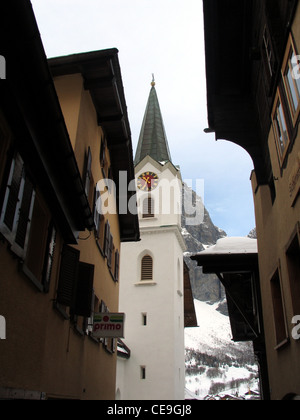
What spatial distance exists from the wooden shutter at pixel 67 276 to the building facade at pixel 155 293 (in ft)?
70.9

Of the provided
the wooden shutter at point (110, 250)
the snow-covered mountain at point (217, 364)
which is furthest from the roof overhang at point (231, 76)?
the snow-covered mountain at point (217, 364)

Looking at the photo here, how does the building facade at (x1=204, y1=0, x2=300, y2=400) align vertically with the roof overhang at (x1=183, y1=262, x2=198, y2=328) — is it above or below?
below

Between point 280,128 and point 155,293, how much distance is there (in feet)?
83.0

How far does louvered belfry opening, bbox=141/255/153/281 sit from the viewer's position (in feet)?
106

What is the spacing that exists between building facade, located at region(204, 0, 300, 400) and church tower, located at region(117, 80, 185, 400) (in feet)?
68.0

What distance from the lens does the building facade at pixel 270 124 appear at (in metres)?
6.29

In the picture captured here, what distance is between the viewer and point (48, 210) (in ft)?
22.9

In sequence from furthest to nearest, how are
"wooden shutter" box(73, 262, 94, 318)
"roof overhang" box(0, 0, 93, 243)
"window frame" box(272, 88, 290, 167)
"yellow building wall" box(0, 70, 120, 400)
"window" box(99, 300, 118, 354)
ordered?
"window" box(99, 300, 118, 354) → "wooden shutter" box(73, 262, 94, 318) → "window frame" box(272, 88, 290, 167) → "yellow building wall" box(0, 70, 120, 400) → "roof overhang" box(0, 0, 93, 243)

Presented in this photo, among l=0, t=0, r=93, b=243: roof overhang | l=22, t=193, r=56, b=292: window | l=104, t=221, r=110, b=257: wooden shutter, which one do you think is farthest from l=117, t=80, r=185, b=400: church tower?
l=0, t=0, r=93, b=243: roof overhang

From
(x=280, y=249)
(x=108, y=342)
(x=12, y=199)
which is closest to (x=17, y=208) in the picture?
(x=12, y=199)

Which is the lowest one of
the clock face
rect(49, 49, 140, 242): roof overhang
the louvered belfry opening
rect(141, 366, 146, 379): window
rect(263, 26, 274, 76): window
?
rect(141, 366, 146, 379): window

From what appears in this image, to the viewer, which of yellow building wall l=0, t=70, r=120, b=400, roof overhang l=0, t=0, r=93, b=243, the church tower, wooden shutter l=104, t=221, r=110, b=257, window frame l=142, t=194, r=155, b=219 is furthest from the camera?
window frame l=142, t=194, r=155, b=219

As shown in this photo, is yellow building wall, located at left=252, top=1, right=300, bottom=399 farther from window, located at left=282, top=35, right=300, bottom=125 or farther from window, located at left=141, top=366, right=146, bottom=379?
window, located at left=141, top=366, right=146, bottom=379
